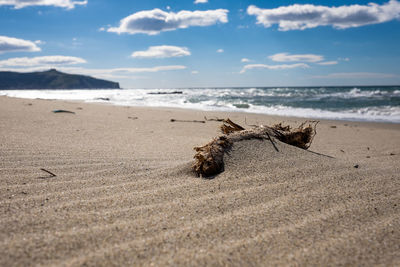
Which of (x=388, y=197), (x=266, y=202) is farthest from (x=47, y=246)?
(x=388, y=197)

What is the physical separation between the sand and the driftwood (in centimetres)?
8

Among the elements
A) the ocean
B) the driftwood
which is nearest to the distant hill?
the ocean

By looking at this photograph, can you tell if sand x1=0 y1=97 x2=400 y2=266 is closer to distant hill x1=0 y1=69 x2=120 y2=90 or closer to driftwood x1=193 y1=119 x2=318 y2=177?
driftwood x1=193 y1=119 x2=318 y2=177

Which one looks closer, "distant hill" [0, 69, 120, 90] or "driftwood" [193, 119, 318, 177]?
"driftwood" [193, 119, 318, 177]

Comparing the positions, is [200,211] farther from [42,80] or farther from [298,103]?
[42,80]

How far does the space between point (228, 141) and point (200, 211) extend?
0.94m

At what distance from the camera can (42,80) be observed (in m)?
107

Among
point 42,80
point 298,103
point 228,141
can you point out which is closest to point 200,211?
point 228,141

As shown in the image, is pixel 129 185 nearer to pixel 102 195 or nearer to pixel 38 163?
pixel 102 195

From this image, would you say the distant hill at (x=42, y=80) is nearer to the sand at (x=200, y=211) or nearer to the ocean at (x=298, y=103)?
the ocean at (x=298, y=103)

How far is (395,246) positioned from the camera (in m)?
1.37

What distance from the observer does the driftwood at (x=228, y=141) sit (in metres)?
2.25

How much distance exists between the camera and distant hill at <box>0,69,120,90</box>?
331 feet

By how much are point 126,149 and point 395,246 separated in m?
2.85
